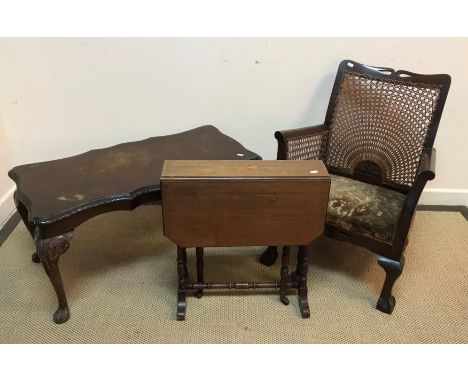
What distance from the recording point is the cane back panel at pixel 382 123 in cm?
201

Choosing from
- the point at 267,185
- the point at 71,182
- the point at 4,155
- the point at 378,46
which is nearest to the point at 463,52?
the point at 378,46

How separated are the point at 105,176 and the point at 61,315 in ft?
2.12

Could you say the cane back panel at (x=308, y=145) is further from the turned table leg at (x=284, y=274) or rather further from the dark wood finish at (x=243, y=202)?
the turned table leg at (x=284, y=274)

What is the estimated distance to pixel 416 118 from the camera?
204 cm

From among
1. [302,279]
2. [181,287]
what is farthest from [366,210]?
[181,287]

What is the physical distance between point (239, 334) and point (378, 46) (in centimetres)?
167

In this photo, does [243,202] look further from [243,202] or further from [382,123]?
[382,123]

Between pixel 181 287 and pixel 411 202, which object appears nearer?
pixel 411 202

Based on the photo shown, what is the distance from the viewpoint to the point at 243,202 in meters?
1.58

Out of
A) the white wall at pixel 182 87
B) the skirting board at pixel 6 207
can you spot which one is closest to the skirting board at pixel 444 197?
the white wall at pixel 182 87

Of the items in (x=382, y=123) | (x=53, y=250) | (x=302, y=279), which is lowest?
(x=302, y=279)

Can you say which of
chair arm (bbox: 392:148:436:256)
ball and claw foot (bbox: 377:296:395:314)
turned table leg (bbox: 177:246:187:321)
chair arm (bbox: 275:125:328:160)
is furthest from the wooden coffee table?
ball and claw foot (bbox: 377:296:395:314)

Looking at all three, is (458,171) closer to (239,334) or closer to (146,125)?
(239,334)

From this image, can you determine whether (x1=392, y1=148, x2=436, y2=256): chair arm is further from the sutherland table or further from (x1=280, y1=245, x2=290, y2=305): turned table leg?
(x1=280, y1=245, x2=290, y2=305): turned table leg
